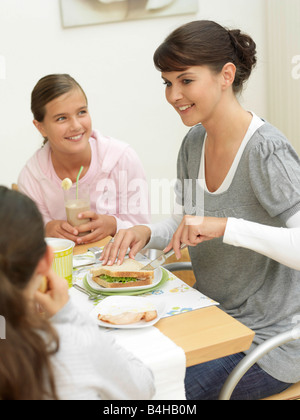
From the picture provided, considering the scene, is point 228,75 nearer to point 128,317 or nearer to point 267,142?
point 267,142

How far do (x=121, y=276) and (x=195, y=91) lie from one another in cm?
52

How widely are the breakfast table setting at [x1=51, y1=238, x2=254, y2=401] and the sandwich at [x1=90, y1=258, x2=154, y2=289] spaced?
0.05 ft

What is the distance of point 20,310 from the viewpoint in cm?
66

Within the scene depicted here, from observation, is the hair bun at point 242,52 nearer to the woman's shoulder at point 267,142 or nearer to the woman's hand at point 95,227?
the woman's shoulder at point 267,142

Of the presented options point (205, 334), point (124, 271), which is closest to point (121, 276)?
point (124, 271)

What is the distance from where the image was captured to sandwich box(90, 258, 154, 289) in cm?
115

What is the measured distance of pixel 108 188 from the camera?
6.57 ft

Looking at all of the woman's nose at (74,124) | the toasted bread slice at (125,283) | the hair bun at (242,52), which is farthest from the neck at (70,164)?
the toasted bread slice at (125,283)

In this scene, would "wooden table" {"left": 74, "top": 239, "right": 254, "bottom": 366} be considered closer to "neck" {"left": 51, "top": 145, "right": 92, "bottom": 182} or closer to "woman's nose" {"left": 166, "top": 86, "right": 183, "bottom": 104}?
"woman's nose" {"left": 166, "top": 86, "right": 183, "bottom": 104}

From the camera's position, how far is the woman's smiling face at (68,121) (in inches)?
74.5

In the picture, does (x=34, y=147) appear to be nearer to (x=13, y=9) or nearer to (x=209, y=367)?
(x=13, y=9)

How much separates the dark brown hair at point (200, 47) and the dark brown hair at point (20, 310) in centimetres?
75
